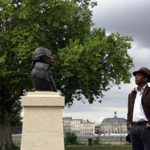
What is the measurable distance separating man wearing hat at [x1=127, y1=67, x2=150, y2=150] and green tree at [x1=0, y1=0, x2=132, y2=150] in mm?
14788

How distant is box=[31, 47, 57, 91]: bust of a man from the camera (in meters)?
8.91

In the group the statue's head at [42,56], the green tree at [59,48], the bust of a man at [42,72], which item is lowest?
the bust of a man at [42,72]

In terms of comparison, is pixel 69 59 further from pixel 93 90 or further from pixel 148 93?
pixel 148 93

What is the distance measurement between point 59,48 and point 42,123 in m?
14.9

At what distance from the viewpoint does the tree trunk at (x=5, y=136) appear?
79.3 ft

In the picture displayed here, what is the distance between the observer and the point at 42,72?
29.4 feet

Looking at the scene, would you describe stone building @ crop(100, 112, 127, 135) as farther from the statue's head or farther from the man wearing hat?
the man wearing hat

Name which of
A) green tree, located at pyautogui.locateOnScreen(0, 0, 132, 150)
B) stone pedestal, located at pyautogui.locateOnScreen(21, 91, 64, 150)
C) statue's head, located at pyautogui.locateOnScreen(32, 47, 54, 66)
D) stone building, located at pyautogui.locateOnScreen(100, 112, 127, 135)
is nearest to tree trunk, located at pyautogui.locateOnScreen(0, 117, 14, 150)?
green tree, located at pyautogui.locateOnScreen(0, 0, 132, 150)

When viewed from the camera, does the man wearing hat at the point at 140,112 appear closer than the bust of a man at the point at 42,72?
Yes

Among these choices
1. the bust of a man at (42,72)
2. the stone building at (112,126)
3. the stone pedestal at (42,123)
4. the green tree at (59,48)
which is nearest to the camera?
the stone pedestal at (42,123)

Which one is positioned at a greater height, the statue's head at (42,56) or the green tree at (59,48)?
the green tree at (59,48)

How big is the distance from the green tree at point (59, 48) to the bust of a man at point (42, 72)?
10.6m

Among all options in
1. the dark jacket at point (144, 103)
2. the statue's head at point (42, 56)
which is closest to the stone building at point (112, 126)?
the statue's head at point (42, 56)

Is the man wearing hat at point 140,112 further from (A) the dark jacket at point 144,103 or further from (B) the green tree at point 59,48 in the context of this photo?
(B) the green tree at point 59,48
